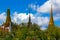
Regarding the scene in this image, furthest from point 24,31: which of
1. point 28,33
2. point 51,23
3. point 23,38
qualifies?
→ point 51,23

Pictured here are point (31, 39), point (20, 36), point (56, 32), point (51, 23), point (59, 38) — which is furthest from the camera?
point (51, 23)

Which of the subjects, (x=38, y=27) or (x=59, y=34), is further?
(x=38, y=27)

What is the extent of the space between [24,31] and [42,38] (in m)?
2.26

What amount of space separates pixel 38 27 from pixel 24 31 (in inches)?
202

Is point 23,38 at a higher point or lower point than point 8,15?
lower

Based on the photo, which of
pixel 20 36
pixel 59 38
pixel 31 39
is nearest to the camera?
pixel 31 39

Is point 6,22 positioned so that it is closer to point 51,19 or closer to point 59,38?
point 51,19

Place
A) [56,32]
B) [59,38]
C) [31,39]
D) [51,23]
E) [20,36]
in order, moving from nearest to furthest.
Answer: [31,39]
[20,36]
[59,38]
[56,32]
[51,23]

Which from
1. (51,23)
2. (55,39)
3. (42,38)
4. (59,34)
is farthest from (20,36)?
(51,23)

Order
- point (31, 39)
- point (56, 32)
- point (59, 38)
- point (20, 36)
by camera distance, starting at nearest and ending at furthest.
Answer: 1. point (31, 39)
2. point (20, 36)
3. point (59, 38)
4. point (56, 32)

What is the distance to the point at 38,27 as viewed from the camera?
3048 cm

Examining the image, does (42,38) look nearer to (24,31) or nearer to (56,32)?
(24,31)

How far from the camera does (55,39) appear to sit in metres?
25.3

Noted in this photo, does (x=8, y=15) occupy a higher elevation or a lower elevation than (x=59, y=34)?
higher
